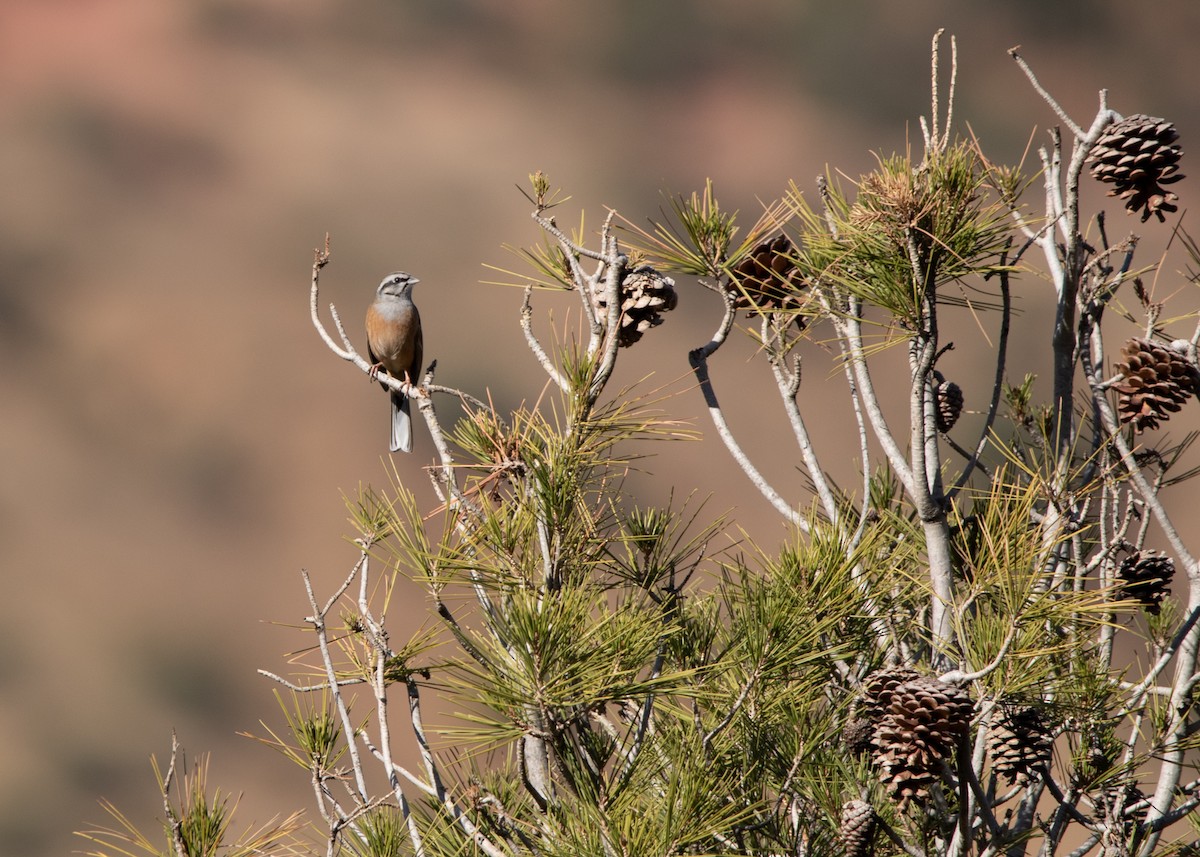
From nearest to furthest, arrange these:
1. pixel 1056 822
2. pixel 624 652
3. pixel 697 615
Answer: pixel 624 652 < pixel 1056 822 < pixel 697 615

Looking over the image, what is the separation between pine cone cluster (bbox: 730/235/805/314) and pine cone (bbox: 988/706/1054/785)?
0.51 metres

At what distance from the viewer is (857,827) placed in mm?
1016

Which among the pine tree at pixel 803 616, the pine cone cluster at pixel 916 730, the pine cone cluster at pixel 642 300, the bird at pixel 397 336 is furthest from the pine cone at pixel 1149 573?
the bird at pixel 397 336

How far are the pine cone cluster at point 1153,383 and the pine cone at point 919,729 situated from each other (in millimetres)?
411

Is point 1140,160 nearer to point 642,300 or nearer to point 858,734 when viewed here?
point 642,300

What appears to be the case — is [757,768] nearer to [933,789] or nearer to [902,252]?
[933,789]

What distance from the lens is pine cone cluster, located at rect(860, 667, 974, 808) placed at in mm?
900

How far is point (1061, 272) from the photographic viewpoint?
1252mm

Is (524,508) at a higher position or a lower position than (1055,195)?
lower

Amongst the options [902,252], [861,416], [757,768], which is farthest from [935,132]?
[757,768]

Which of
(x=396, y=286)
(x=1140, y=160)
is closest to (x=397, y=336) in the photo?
(x=396, y=286)

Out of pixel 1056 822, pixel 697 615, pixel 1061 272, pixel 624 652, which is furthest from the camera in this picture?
pixel 697 615

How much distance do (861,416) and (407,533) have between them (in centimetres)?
65

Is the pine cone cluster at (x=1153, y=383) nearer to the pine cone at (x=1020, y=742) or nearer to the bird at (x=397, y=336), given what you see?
the pine cone at (x=1020, y=742)
